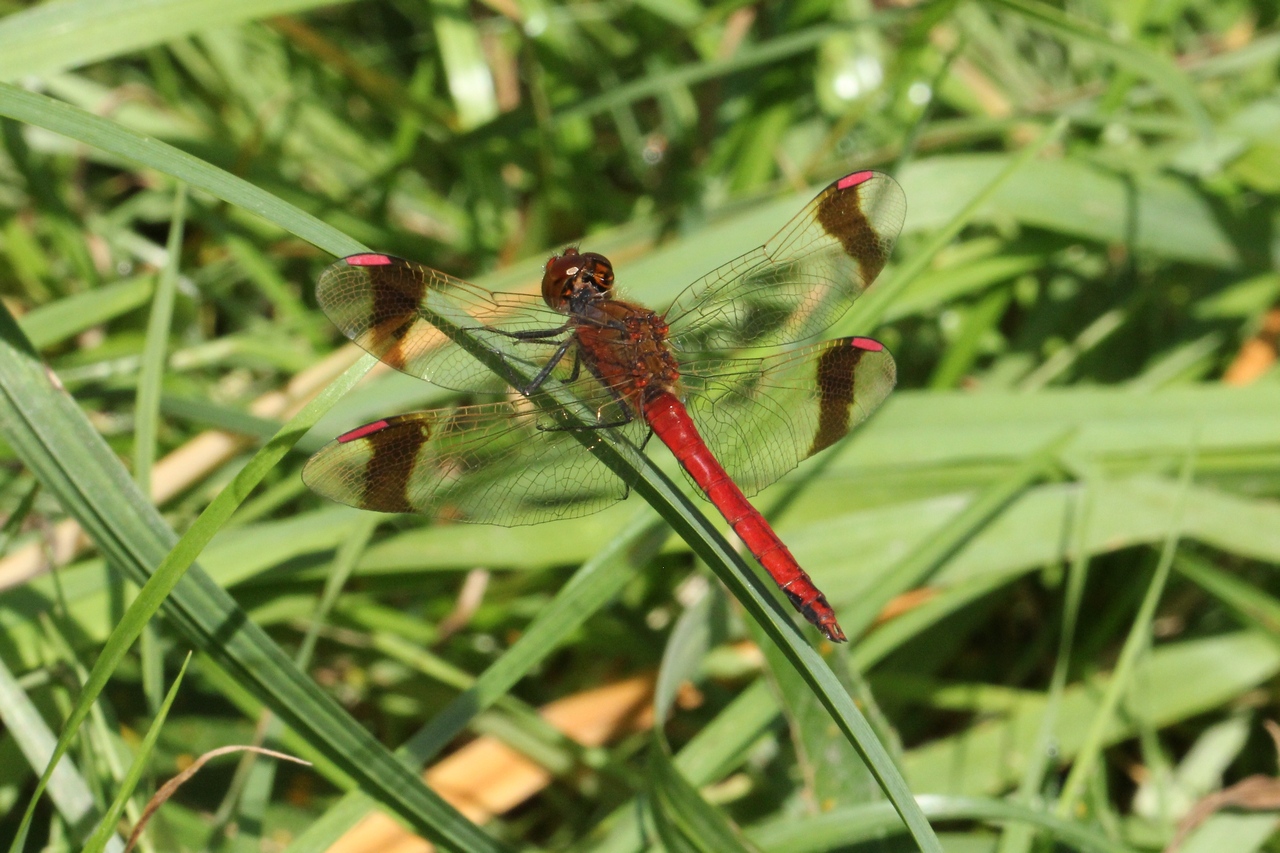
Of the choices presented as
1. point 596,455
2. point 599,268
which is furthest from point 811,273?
point 596,455

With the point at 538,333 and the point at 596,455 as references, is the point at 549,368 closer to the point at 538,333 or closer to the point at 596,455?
the point at 538,333

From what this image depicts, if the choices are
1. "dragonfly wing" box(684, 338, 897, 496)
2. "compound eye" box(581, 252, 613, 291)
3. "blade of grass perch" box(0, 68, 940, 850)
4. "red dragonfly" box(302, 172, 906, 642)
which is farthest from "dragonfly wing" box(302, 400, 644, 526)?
"compound eye" box(581, 252, 613, 291)

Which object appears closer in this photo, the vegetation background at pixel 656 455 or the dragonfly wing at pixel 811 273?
the vegetation background at pixel 656 455

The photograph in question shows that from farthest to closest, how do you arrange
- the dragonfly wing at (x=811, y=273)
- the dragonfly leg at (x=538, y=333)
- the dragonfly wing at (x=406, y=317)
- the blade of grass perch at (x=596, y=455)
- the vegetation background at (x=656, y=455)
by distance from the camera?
the dragonfly wing at (x=811, y=273) < the dragonfly leg at (x=538, y=333) < the vegetation background at (x=656, y=455) < the dragonfly wing at (x=406, y=317) < the blade of grass perch at (x=596, y=455)

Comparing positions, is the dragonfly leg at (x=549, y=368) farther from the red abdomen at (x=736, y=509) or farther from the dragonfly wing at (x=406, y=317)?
the red abdomen at (x=736, y=509)

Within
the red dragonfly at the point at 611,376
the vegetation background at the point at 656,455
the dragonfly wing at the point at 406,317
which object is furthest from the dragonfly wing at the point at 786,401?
the dragonfly wing at the point at 406,317

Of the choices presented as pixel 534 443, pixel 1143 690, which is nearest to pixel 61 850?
pixel 534 443
